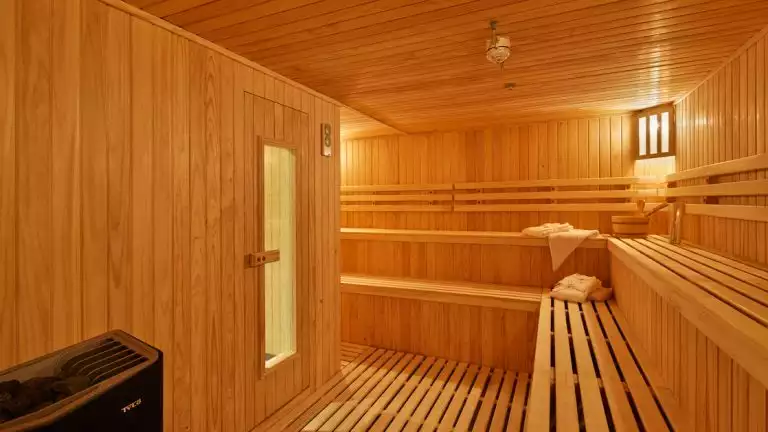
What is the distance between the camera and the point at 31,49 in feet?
5.10

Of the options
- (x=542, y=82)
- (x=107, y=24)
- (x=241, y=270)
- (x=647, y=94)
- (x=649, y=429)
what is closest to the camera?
(x=649, y=429)

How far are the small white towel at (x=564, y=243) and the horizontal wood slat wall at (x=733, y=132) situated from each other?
84 centimetres

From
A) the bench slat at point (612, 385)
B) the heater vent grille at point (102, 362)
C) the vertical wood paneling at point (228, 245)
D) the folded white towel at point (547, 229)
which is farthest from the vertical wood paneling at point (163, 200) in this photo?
the folded white towel at point (547, 229)

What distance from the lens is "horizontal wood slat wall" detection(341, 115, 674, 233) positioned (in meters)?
4.25

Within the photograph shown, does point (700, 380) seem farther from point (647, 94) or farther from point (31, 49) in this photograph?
point (31, 49)

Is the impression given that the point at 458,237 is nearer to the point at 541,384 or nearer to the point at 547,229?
the point at 547,229

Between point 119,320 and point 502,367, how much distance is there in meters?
3.29

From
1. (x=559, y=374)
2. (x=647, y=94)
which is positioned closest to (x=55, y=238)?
(x=559, y=374)

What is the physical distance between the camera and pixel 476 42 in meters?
2.37

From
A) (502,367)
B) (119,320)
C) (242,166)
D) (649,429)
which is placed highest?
(242,166)

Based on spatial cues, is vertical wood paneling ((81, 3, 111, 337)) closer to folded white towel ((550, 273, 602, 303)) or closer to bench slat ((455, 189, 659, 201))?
folded white towel ((550, 273, 602, 303))

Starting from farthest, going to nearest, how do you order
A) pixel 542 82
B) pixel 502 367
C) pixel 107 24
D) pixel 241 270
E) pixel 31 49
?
pixel 502 367 → pixel 542 82 → pixel 241 270 → pixel 107 24 → pixel 31 49

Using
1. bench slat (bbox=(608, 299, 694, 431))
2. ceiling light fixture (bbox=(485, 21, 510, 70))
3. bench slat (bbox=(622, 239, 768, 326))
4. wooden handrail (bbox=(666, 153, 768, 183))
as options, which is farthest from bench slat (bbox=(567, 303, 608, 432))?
ceiling light fixture (bbox=(485, 21, 510, 70))

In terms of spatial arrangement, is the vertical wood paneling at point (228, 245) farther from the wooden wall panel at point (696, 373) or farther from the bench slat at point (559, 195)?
the bench slat at point (559, 195)
